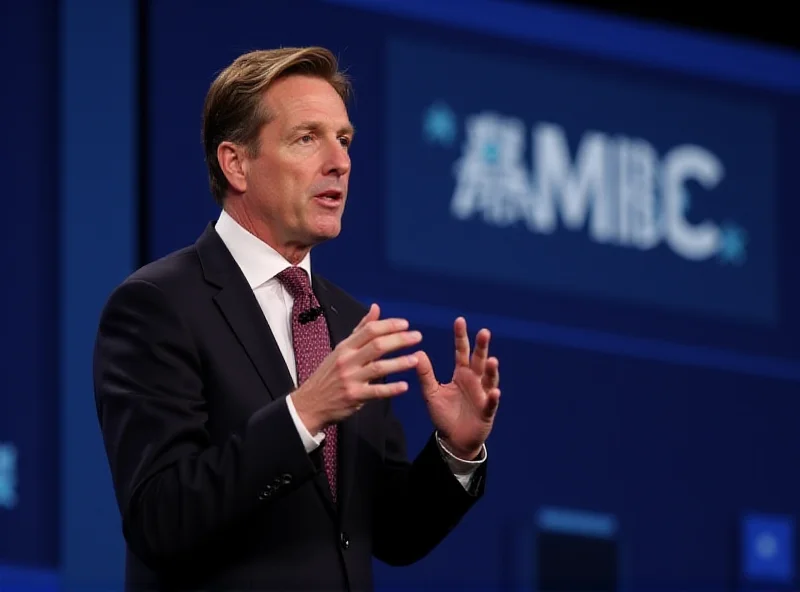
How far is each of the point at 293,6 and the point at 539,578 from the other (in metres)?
1.53

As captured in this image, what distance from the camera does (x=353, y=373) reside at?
6.32 feet

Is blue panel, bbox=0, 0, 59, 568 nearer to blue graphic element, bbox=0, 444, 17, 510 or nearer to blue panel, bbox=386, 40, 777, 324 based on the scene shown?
blue graphic element, bbox=0, 444, 17, 510

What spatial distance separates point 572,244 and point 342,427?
2083 mm

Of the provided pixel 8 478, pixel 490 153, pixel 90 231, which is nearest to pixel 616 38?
pixel 490 153

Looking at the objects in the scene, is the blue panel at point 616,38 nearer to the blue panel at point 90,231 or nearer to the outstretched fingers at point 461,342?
the blue panel at point 90,231

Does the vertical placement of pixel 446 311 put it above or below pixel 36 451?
above

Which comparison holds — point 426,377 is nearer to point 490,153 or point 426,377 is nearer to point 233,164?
point 233,164

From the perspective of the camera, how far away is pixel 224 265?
2209 mm

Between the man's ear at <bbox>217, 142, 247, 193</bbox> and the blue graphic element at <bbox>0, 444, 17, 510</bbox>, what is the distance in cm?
130

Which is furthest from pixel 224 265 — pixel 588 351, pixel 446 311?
pixel 588 351

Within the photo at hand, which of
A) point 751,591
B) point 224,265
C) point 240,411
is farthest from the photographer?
point 751,591

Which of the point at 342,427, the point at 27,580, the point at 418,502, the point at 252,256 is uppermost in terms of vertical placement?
the point at 252,256

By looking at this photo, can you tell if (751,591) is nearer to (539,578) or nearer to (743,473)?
(743,473)

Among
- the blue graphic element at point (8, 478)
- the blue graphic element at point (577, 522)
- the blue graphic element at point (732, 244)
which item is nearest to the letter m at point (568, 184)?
the blue graphic element at point (732, 244)
